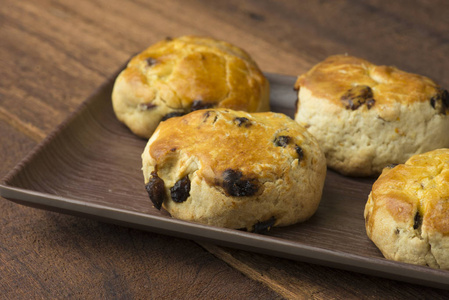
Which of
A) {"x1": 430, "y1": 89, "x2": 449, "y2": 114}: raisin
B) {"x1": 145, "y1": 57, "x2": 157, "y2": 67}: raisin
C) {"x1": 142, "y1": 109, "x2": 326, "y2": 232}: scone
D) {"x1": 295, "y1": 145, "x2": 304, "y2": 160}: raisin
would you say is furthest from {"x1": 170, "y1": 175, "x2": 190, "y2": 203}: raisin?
{"x1": 430, "y1": 89, "x2": 449, "y2": 114}: raisin

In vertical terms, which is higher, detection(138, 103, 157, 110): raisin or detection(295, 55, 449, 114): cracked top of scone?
detection(295, 55, 449, 114): cracked top of scone

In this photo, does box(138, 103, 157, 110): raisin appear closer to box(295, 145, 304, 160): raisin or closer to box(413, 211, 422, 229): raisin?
box(295, 145, 304, 160): raisin

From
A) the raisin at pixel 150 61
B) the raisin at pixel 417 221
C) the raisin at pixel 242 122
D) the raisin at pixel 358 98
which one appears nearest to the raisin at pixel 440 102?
the raisin at pixel 358 98

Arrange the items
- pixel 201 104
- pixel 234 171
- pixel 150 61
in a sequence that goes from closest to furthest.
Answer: pixel 234 171 < pixel 201 104 < pixel 150 61

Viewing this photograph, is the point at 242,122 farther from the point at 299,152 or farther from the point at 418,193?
the point at 418,193

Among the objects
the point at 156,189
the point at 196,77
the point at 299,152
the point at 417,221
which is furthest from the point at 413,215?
the point at 196,77
